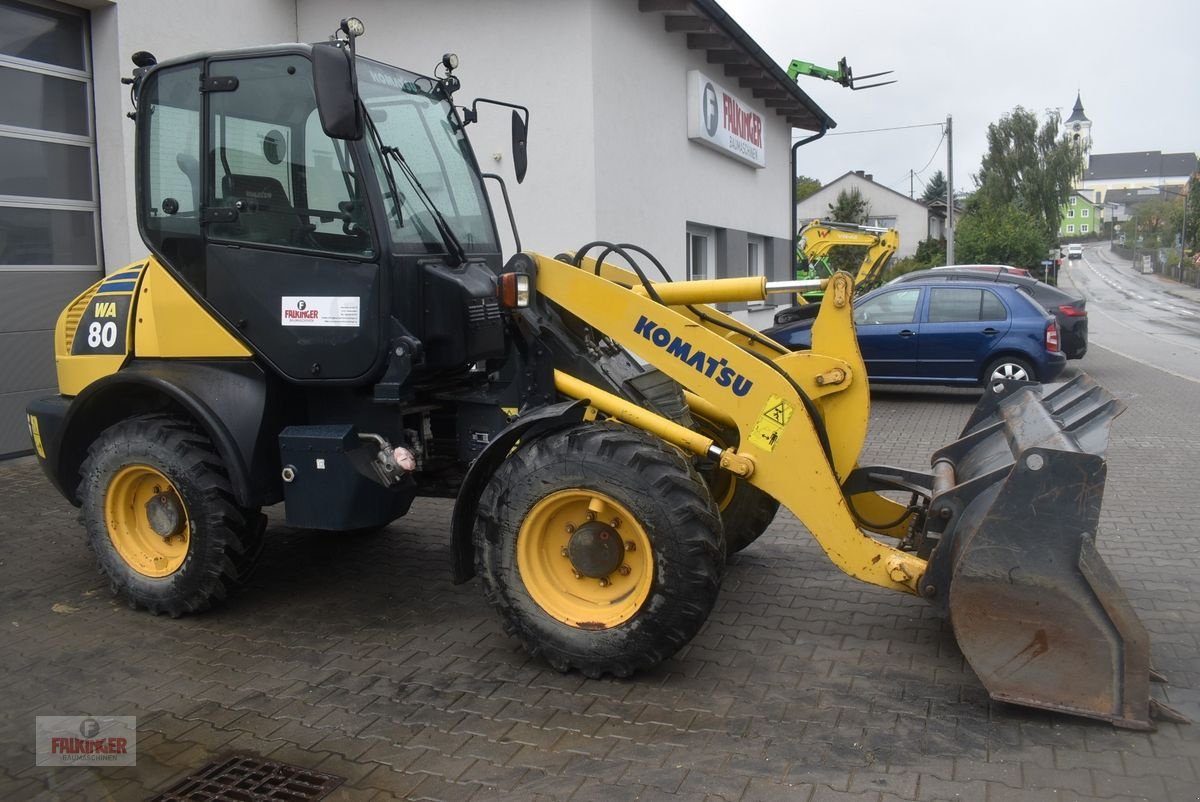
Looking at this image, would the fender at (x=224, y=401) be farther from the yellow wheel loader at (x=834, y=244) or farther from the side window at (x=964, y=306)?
the yellow wheel loader at (x=834, y=244)

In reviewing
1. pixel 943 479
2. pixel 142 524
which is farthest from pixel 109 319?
pixel 943 479

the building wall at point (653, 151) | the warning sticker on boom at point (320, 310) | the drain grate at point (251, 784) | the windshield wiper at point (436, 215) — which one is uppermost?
the building wall at point (653, 151)

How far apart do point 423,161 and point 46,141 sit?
6113 mm

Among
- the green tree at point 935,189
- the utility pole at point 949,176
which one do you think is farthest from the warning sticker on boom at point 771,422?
the green tree at point 935,189

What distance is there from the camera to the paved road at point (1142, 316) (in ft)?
68.5

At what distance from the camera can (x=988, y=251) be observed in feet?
139

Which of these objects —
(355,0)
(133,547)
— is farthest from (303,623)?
(355,0)

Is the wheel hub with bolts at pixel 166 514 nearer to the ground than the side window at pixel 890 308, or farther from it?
nearer to the ground

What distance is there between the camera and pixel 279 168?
494 centimetres

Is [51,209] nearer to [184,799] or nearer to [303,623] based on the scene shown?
[303,623]

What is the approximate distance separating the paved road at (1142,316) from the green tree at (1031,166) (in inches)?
216

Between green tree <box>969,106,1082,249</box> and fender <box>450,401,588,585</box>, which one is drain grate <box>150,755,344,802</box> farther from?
green tree <box>969,106,1082,249</box>

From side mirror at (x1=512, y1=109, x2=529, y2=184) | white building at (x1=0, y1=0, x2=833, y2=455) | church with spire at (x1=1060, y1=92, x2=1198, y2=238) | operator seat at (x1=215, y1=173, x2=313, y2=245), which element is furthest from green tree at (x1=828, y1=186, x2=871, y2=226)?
church with spire at (x1=1060, y1=92, x2=1198, y2=238)

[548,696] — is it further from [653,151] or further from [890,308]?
[890,308]
